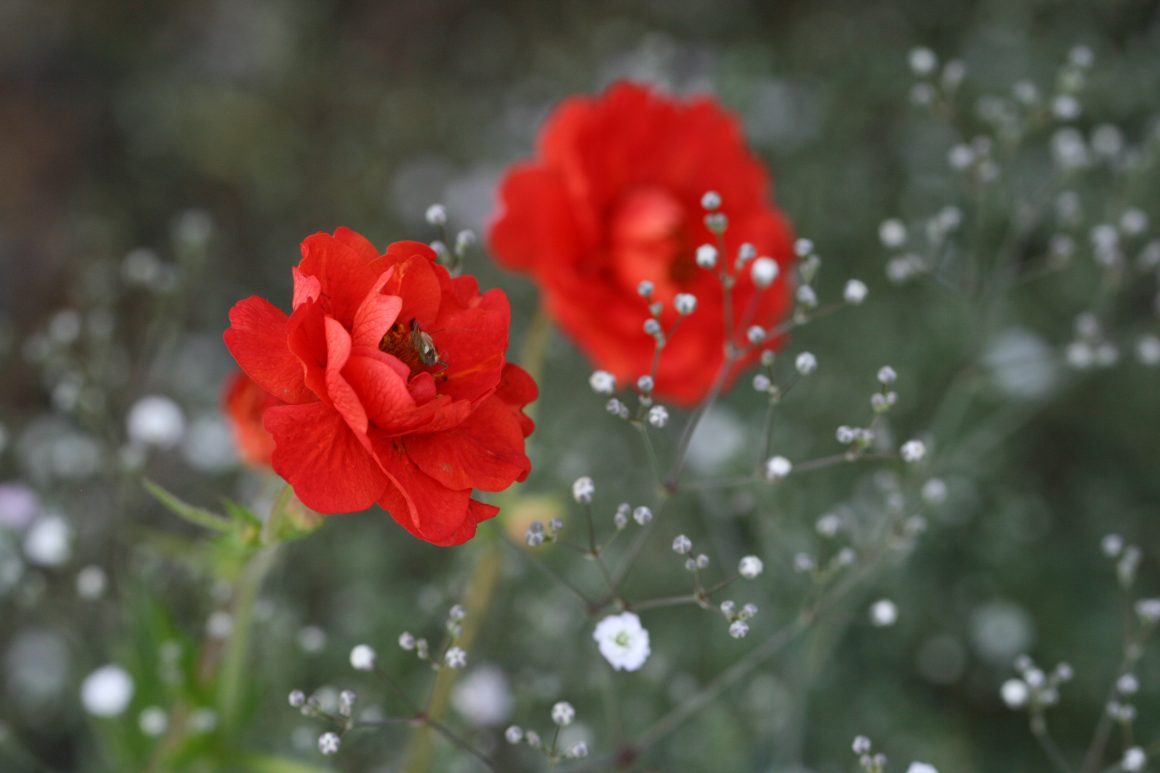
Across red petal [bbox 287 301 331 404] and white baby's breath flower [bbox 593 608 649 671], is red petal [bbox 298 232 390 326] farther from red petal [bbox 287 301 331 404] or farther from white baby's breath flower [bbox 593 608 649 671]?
white baby's breath flower [bbox 593 608 649 671]

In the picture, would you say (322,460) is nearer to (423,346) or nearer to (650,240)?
(423,346)

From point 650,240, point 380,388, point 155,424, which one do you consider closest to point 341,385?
point 380,388

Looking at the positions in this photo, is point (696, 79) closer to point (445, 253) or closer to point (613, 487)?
point (613, 487)

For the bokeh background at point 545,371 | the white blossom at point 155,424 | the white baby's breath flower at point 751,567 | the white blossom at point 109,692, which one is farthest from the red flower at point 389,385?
the white blossom at point 155,424

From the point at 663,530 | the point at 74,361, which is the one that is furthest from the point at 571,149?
the point at 663,530

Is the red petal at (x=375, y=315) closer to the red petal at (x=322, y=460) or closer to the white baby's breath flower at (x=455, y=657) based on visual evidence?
the red petal at (x=322, y=460)

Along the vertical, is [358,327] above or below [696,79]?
above
